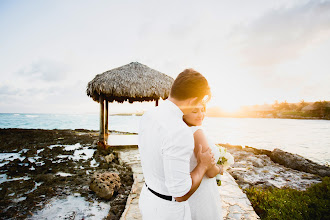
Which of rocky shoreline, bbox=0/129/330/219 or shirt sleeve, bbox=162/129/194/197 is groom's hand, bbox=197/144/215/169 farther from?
rocky shoreline, bbox=0/129/330/219

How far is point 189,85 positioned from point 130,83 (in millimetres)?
7372

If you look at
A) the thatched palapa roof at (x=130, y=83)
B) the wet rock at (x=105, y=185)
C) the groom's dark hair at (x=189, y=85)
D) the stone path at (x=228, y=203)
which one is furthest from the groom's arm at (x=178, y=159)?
the thatched palapa roof at (x=130, y=83)

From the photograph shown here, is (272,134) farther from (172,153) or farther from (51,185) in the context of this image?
(172,153)

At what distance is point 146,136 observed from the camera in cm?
121

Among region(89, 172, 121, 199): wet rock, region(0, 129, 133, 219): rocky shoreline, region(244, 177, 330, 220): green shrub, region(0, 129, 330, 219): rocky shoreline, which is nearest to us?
region(244, 177, 330, 220): green shrub

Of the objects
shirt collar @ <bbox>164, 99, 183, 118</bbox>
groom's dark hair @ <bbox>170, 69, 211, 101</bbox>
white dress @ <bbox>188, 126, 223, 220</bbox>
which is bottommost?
white dress @ <bbox>188, 126, 223, 220</bbox>

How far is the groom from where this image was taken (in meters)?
1.01

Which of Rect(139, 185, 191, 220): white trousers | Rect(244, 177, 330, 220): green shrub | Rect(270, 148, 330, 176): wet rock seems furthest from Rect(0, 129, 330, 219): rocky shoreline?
Rect(139, 185, 191, 220): white trousers

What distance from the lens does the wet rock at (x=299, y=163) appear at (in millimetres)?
7227

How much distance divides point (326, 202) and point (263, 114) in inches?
3132

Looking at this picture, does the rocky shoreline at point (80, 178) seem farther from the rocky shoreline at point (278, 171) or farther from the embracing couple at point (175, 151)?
the embracing couple at point (175, 151)

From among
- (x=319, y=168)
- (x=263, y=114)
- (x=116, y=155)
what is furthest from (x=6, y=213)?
(x=263, y=114)

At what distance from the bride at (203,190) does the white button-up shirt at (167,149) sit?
289mm

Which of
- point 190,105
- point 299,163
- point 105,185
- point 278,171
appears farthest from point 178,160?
point 299,163
